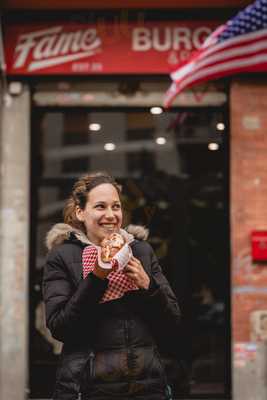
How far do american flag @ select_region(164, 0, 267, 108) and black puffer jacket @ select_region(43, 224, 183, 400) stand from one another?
4.47 metres

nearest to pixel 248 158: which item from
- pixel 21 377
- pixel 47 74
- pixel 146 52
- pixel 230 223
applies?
pixel 230 223

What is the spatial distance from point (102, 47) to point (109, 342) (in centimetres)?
565

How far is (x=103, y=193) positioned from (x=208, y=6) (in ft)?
18.2

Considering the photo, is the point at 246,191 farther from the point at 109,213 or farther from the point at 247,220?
the point at 109,213

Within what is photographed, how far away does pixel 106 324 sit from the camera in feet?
9.17

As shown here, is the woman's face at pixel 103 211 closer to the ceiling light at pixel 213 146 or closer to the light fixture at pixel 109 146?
the light fixture at pixel 109 146

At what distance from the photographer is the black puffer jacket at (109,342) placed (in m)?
2.78

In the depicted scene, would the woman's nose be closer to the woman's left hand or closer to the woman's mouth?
the woman's mouth

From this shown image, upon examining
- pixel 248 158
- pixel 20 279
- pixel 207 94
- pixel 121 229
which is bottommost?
pixel 20 279

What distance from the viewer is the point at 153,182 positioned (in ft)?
26.9

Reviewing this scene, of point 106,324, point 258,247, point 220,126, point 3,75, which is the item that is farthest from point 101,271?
point 220,126

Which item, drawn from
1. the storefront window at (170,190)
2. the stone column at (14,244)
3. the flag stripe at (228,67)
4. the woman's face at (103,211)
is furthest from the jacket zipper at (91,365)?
the storefront window at (170,190)

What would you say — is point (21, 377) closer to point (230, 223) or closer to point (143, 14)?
point (230, 223)

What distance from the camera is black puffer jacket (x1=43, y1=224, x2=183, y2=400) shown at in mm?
2783
